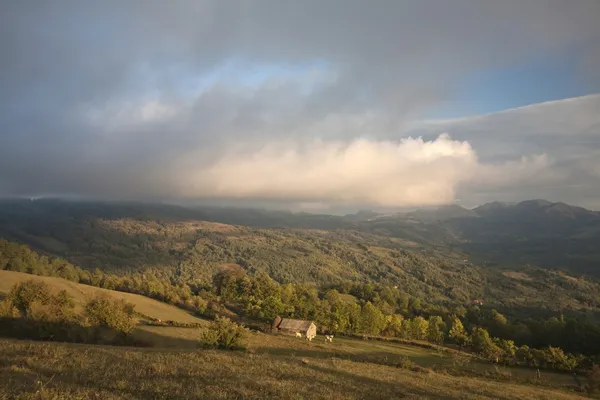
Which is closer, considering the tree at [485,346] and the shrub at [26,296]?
the shrub at [26,296]

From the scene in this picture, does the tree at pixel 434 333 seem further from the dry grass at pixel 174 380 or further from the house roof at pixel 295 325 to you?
the dry grass at pixel 174 380

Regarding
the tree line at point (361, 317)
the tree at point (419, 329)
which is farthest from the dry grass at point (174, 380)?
the tree at point (419, 329)

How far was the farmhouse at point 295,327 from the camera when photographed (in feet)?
283

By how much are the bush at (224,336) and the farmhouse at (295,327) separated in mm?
44956

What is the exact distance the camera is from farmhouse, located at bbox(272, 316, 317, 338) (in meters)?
86.3

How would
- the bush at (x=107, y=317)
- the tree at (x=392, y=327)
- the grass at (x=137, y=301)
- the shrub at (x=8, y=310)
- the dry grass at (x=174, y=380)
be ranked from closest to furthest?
the dry grass at (x=174, y=380)
the shrub at (x=8, y=310)
the bush at (x=107, y=317)
the grass at (x=137, y=301)
the tree at (x=392, y=327)

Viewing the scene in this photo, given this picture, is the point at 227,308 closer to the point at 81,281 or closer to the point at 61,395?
the point at 81,281

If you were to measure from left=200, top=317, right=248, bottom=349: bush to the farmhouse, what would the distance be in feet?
147

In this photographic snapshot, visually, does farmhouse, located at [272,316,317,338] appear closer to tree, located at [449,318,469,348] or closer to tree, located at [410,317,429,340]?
tree, located at [410,317,429,340]

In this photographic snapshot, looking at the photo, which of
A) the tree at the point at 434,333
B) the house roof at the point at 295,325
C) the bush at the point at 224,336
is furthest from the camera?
the tree at the point at 434,333

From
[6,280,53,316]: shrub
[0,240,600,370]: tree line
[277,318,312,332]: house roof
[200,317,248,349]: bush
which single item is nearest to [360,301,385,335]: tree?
[0,240,600,370]: tree line

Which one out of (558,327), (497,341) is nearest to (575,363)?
(497,341)

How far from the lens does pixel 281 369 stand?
2605 cm

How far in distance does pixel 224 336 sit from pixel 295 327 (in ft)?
156
